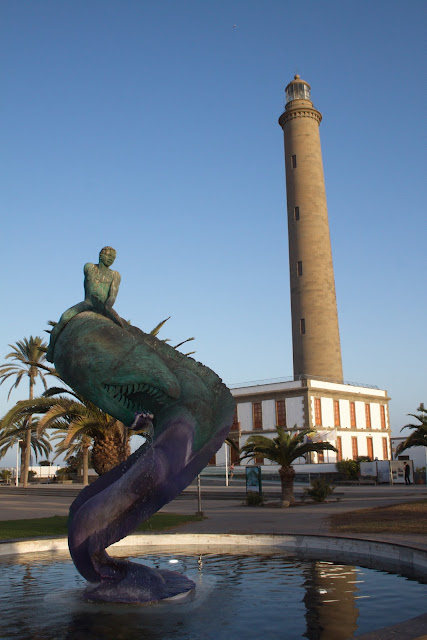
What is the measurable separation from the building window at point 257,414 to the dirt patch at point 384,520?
101 feet

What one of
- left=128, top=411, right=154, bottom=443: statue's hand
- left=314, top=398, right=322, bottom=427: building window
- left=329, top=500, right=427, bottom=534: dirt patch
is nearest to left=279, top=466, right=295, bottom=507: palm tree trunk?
left=329, top=500, right=427, bottom=534: dirt patch

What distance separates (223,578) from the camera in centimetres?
730

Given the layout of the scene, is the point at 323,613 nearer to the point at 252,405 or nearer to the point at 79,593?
the point at 79,593

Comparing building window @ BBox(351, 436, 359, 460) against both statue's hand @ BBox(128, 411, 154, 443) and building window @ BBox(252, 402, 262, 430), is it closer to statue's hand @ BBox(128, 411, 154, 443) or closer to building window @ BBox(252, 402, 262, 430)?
building window @ BBox(252, 402, 262, 430)

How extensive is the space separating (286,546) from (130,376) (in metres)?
5.19

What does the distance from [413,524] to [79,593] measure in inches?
372

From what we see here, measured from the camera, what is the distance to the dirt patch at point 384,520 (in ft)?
41.9

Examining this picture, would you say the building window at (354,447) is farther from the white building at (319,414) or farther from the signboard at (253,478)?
the signboard at (253,478)

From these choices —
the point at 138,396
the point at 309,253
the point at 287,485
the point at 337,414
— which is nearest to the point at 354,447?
the point at 337,414

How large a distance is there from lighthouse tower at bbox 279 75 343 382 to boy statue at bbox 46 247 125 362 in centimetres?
4254

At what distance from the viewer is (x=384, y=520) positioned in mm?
15000

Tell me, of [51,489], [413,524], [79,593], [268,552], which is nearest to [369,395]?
[51,489]

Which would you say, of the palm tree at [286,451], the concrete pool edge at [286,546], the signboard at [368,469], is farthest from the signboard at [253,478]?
the signboard at [368,469]

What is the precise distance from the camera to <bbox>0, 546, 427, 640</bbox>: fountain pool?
16.5 feet
